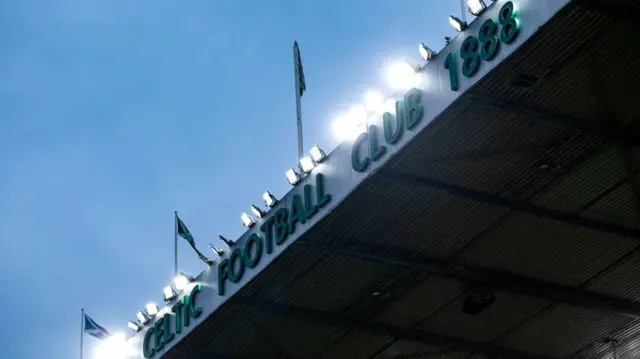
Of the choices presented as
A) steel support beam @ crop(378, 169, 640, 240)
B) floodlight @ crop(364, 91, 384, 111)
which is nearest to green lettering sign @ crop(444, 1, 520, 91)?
floodlight @ crop(364, 91, 384, 111)

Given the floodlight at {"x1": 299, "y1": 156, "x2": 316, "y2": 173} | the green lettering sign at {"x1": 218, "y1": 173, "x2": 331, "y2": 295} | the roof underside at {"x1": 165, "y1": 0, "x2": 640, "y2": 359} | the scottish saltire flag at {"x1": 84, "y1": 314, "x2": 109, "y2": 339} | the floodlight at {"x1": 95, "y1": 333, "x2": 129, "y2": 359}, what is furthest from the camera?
the scottish saltire flag at {"x1": 84, "y1": 314, "x2": 109, "y2": 339}

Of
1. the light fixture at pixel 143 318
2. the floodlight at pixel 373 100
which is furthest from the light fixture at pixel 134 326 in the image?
the floodlight at pixel 373 100

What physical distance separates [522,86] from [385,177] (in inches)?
175

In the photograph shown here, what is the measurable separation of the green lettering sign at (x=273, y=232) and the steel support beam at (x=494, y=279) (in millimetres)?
661

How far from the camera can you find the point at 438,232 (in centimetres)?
3319

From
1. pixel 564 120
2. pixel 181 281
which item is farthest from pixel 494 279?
pixel 181 281

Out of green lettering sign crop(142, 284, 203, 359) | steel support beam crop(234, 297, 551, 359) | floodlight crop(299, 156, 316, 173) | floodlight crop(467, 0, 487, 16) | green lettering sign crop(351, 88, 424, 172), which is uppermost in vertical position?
floodlight crop(467, 0, 487, 16)

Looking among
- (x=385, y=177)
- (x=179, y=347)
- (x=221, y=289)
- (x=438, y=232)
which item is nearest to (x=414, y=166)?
(x=385, y=177)

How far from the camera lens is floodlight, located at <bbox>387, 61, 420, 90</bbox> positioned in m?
28.3

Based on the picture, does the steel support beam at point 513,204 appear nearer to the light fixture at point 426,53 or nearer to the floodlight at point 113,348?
the light fixture at point 426,53

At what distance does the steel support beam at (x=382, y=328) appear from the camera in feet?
121

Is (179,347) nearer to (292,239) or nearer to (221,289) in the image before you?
(221,289)

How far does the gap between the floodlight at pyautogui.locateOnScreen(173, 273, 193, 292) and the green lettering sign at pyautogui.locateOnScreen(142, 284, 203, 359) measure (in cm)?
36

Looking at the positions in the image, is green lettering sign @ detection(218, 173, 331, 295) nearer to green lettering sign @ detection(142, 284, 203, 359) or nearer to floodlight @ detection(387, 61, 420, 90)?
green lettering sign @ detection(142, 284, 203, 359)
